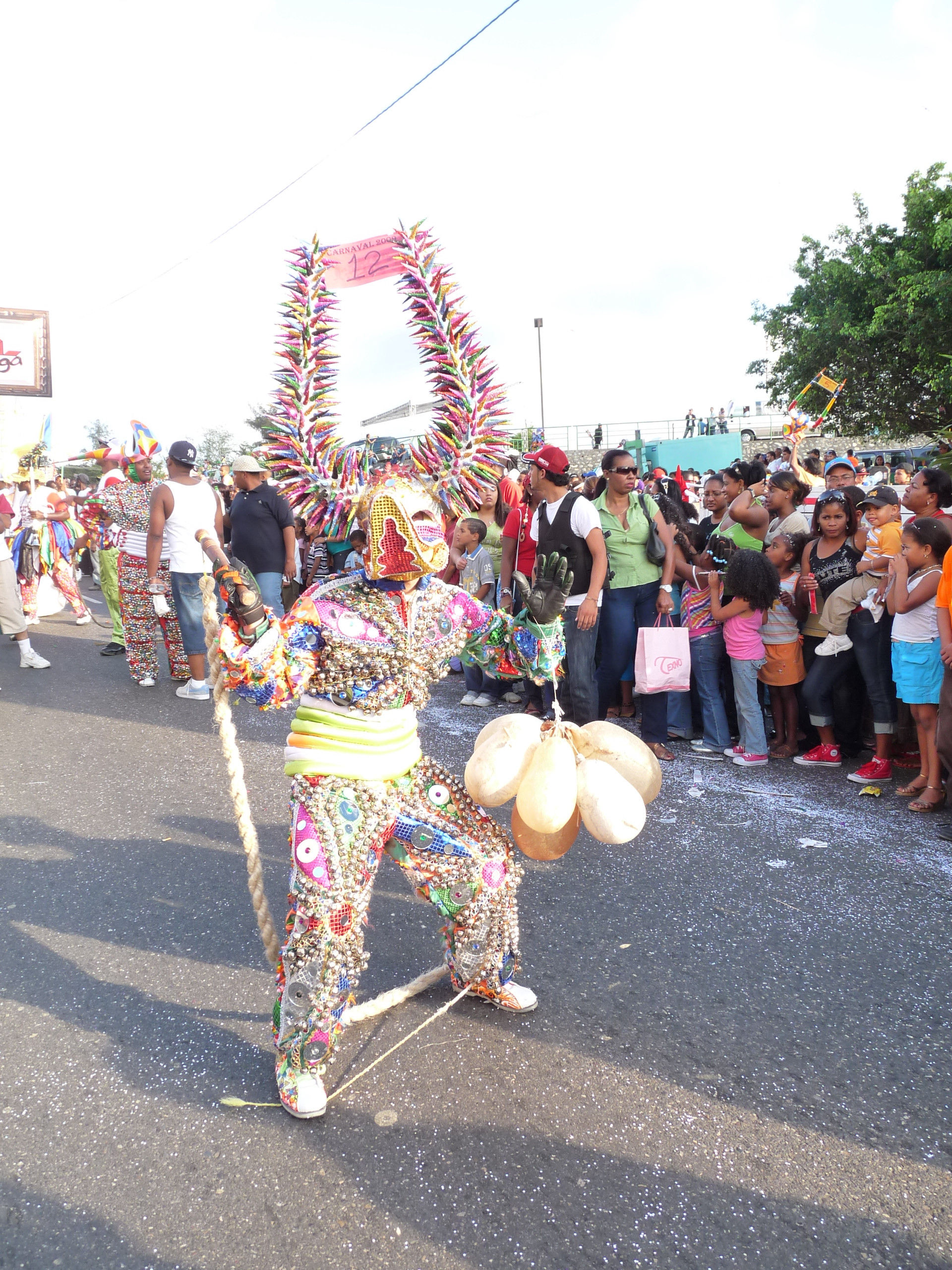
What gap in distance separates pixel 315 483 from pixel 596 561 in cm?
260

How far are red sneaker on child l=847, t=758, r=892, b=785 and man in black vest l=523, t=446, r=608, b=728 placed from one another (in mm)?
1549

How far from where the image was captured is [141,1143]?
2.39m

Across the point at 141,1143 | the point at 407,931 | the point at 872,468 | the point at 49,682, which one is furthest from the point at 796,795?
the point at 872,468

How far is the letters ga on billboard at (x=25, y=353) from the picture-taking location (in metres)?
22.0

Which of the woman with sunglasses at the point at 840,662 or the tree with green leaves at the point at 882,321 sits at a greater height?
the tree with green leaves at the point at 882,321

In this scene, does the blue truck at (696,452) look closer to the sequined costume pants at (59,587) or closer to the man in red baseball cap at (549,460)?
the sequined costume pants at (59,587)

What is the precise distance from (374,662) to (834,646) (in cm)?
368

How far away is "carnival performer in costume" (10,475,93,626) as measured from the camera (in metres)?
10.6

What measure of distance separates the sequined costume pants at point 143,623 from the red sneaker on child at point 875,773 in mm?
5472

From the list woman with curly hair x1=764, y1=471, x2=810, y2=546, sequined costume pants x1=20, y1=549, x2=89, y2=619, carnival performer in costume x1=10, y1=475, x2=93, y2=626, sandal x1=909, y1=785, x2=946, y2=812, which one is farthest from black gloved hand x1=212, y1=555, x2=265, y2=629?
sequined costume pants x1=20, y1=549, x2=89, y2=619

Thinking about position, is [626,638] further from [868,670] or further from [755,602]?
[868,670]

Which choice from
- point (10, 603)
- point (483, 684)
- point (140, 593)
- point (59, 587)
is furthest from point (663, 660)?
point (59, 587)

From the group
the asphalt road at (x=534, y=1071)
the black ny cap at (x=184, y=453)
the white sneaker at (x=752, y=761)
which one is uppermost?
the black ny cap at (x=184, y=453)

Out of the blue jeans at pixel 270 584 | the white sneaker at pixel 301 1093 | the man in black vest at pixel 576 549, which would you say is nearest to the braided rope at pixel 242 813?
the white sneaker at pixel 301 1093
